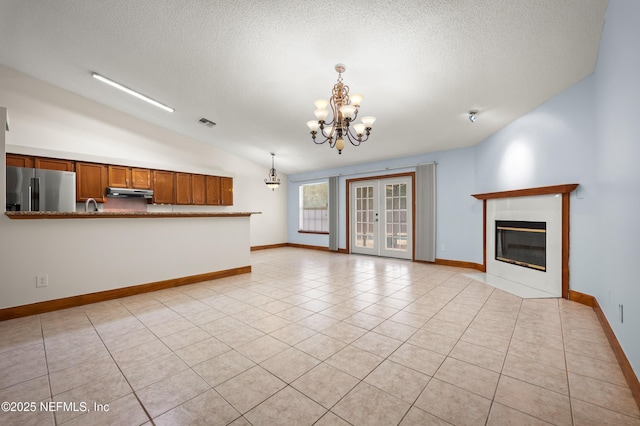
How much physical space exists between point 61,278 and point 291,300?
2716 mm

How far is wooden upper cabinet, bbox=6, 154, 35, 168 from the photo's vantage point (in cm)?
457

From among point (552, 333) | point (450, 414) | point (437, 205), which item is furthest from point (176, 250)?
point (437, 205)

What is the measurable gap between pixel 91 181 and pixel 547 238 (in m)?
7.91

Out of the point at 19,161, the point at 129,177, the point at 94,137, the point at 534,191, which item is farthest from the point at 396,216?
the point at 19,161

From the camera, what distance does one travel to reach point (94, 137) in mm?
5555

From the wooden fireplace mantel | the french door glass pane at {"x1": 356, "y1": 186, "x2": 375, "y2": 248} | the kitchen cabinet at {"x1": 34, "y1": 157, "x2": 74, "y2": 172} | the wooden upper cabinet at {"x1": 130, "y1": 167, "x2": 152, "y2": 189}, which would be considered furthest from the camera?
the french door glass pane at {"x1": 356, "y1": 186, "x2": 375, "y2": 248}

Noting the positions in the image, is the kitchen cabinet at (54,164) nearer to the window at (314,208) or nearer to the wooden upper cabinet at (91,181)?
the wooden upper cabinet at (91,181)

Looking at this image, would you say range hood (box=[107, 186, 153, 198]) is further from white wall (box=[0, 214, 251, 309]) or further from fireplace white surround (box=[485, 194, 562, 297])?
fireplace white surround (box=[485, 194, 562, 297])

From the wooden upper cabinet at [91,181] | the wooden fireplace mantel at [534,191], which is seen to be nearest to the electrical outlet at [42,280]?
the wooden upper cabinet at [91,181]

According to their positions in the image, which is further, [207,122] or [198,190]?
[198,190]

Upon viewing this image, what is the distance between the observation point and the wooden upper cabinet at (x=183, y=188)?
257 inches

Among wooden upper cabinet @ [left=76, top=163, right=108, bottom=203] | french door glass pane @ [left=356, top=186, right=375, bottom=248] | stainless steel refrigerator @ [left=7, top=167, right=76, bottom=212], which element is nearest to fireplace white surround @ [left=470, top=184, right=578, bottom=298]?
french door glass pane @ [left=356, top=186, right=375, bottom=248]

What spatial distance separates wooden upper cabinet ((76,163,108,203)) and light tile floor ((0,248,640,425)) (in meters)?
3.05

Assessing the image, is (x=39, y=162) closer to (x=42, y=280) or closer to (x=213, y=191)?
(x=42, y=280)
